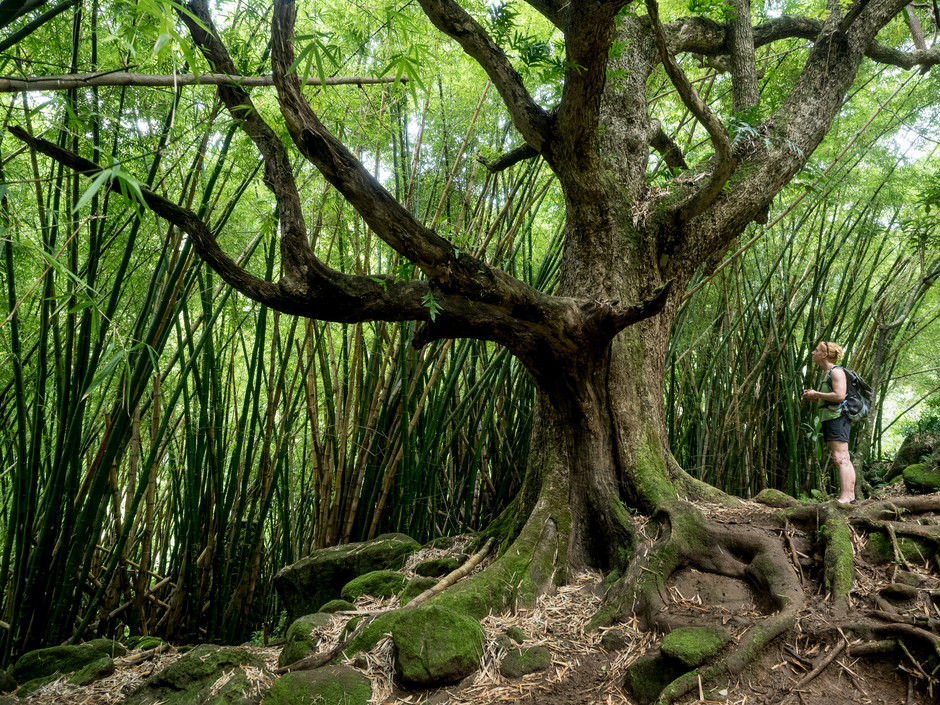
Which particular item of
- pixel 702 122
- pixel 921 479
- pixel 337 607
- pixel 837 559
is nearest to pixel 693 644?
pixel 837 559

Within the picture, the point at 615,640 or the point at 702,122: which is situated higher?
the point at 702,122

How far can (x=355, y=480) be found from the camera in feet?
9.42

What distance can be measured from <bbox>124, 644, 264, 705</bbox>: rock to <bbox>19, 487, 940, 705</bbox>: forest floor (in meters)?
0.10

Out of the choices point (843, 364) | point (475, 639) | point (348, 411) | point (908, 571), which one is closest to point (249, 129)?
point (348, 411)

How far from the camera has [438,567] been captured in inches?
86.2

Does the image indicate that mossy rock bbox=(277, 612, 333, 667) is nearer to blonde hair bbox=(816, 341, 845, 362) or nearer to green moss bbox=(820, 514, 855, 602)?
green moss bbox=(820, 514, 855, 602)

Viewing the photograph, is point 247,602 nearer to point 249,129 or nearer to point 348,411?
point 348,411

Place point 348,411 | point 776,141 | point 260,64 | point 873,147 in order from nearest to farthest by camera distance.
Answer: point 260,64 → point 776,141 → point 348,411 → point 873,147

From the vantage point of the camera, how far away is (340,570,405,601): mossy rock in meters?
2.13

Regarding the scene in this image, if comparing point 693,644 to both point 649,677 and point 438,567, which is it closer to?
point 649,677

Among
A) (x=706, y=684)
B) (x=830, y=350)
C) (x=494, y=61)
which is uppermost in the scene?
(x=494, y=61)

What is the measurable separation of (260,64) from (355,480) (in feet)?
5.98

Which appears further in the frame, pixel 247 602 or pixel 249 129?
pixel 247 602

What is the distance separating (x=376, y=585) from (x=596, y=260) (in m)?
1.45
